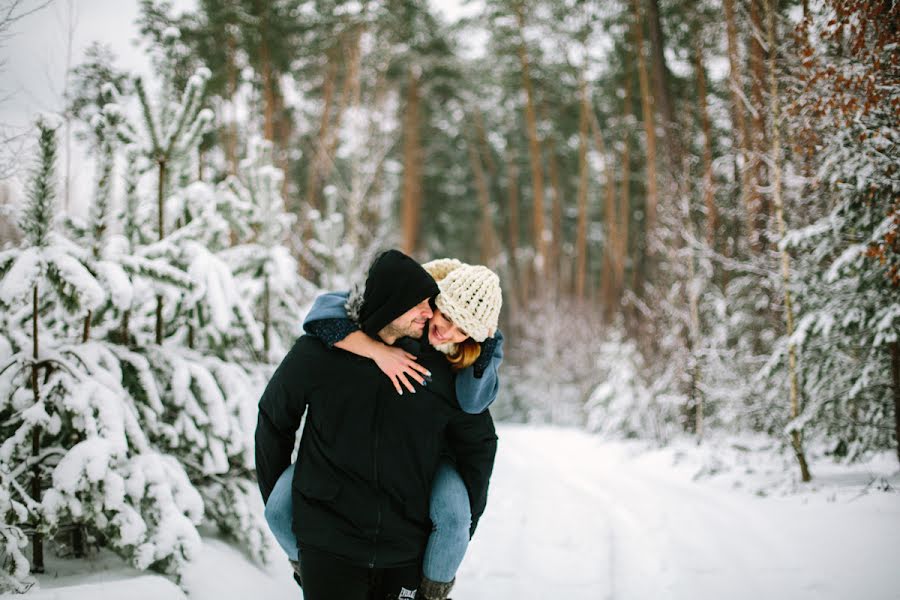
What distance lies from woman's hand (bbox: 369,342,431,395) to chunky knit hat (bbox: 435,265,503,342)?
0.20 m

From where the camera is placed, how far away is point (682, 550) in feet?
14.5

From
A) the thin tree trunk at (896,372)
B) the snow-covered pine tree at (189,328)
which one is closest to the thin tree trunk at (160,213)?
the snow-covered pine tree at (189,328)

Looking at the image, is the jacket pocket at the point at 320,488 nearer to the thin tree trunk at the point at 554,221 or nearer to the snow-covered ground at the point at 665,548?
the snow-covered ground at the point at 665,548

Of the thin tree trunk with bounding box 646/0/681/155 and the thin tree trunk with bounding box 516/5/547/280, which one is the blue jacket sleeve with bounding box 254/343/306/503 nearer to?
the thin tree trunk with bounding box 646/0/681/155

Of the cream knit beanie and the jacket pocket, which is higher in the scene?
the cream knit beanie

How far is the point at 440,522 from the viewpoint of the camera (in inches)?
76.8

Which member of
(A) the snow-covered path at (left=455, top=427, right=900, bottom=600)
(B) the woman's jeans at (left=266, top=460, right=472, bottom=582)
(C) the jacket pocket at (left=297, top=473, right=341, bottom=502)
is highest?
(C) the jacket pocket at (left=297, top=473, right=341, bottom=502)

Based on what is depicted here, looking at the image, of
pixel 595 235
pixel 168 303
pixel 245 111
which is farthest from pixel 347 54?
pixel 595 235

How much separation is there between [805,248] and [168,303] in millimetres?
5986

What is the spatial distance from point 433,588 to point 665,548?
323cm

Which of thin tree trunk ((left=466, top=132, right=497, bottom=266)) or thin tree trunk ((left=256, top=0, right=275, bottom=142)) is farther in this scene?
thin tree trunk ((left=466, top=132, right=497, bottom=266))

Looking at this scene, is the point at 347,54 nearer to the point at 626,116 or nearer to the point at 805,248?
the point at 626,116

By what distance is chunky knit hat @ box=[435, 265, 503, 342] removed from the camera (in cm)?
189

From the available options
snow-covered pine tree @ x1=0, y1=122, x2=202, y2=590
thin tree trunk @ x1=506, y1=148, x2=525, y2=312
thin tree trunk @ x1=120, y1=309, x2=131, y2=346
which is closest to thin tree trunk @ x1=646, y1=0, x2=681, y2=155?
thin tree trunk @ x1=120, y1=309, x2=131, y2=346
